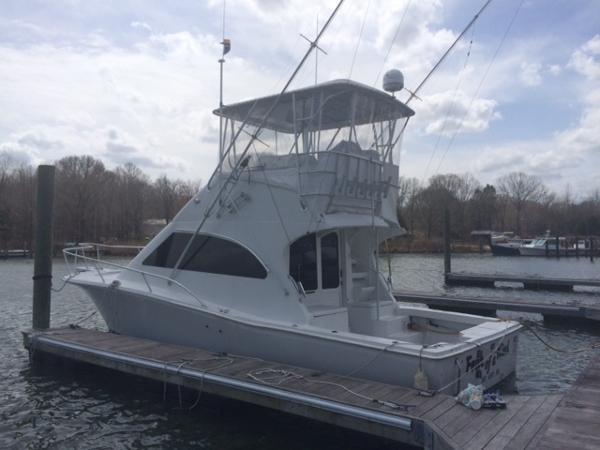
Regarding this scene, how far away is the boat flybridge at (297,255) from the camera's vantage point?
7621 mm

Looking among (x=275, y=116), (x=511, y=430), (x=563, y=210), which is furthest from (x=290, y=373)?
(x=563, y=210)

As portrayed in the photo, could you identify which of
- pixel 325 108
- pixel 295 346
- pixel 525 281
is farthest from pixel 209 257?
pixel 525 281

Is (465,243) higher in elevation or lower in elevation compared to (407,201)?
lower

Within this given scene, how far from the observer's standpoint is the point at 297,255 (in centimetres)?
816

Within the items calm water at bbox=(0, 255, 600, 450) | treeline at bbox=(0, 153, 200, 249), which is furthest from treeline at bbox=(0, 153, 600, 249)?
calm water at bbox=(0, 255, 600, 450)

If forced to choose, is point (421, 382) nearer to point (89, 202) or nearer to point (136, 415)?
point (136, 415)

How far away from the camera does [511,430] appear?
5270mm

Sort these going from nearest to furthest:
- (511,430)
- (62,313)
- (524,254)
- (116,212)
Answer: (511,430) < (62,313) < (524,254) < (116,212)

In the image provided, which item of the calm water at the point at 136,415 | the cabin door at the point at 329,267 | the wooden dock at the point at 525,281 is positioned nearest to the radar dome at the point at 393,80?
the cabin door at the point at 329,267

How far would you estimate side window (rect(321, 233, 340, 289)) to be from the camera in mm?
8477

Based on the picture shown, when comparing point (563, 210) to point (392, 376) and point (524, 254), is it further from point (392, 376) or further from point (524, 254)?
point (392, 376)

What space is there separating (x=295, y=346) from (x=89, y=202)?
175ft

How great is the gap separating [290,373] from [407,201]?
67.1 m

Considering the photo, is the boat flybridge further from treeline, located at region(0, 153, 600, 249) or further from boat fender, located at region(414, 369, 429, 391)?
treeline, located at region(0, 153, 600, 249)
